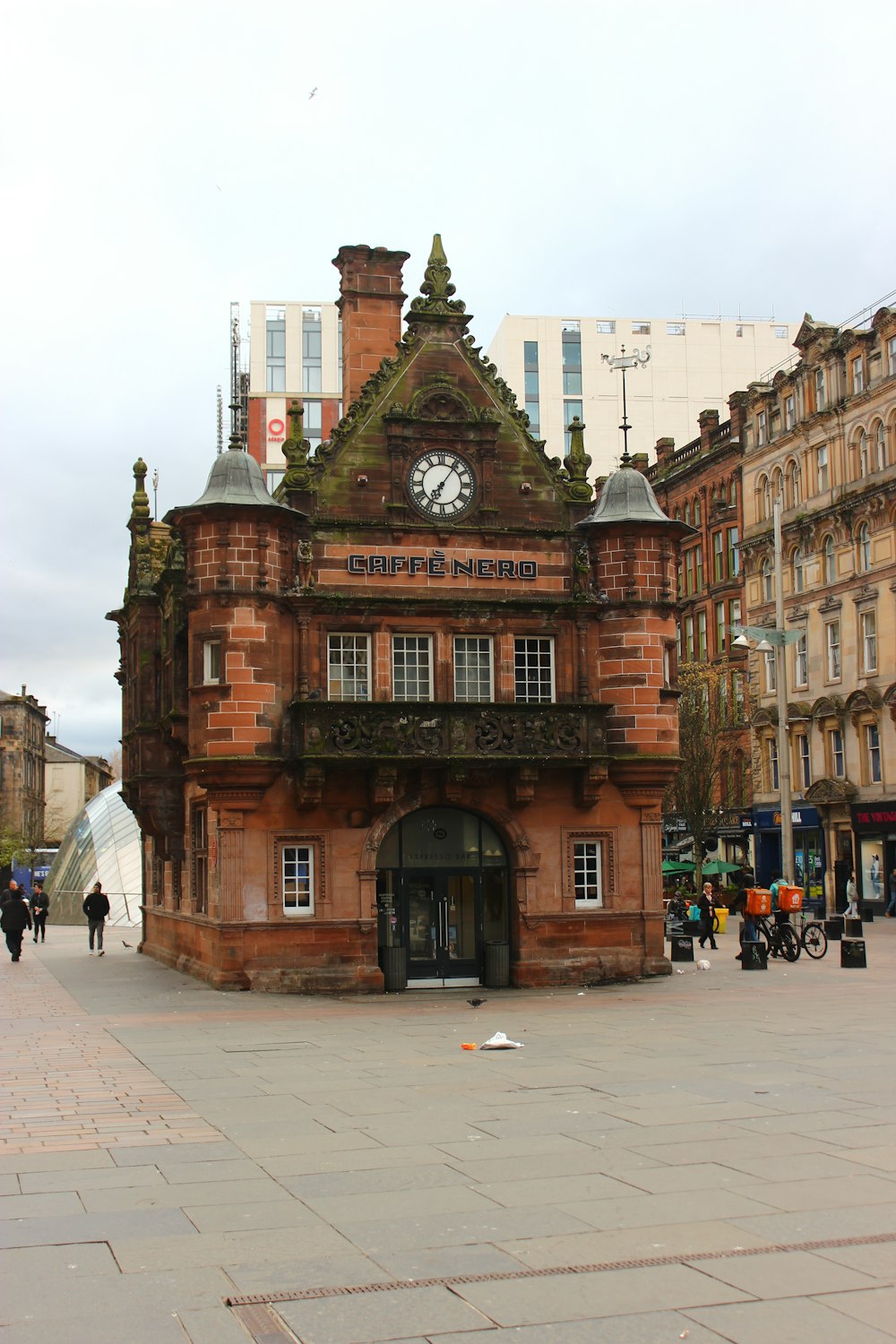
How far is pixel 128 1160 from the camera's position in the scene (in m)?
12.3

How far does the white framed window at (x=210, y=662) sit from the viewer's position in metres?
28.8

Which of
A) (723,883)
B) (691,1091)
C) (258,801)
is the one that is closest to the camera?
(691,1091)

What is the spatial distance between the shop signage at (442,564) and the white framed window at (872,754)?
26.8 metres

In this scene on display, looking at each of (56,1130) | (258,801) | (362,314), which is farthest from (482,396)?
(56,1130)

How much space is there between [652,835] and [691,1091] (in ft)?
51.0

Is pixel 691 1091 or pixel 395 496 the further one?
pixel 395 496

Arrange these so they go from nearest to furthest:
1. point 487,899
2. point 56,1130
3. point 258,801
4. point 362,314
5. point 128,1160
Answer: point 128,1160 → point 56,1130 → point 258,801 → point 487,899 → point 362,314

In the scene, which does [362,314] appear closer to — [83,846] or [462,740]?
[462,740]

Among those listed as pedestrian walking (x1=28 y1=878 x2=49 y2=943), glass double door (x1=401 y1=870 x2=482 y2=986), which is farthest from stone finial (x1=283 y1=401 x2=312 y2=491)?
pedestrian walking (x1=28 y1=878 x2=49 y2=943)

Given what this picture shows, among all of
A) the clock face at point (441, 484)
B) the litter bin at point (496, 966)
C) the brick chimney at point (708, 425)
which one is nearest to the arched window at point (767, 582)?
the brick chimney at point (708, 425)

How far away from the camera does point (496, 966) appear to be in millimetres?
29594

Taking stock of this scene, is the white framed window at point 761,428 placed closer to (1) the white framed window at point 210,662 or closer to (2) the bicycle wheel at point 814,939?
(2) the bicycle wheel at point 814,939

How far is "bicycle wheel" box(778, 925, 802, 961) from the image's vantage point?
114 feet

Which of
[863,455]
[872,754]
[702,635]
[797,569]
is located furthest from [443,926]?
[702,635]
